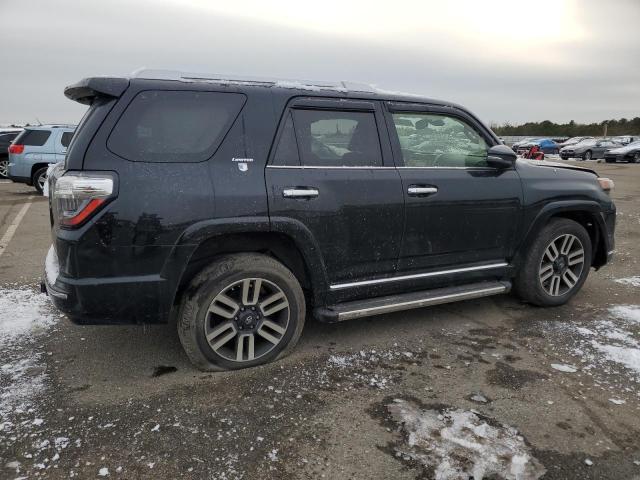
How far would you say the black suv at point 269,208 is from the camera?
289 cm

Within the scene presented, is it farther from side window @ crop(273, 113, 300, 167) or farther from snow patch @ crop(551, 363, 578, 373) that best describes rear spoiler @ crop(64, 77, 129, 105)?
snow patch @ crop(551, 363, 578, 373)

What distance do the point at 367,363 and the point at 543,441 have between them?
3.97ft

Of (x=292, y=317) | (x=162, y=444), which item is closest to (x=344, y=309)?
(x=292, y=317)

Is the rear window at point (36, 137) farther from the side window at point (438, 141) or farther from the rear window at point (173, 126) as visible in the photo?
the side window at point (438, 141)

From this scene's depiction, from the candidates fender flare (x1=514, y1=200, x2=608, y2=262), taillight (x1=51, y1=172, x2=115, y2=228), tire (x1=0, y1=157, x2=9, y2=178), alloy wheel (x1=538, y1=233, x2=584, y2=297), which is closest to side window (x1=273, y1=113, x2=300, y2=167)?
taillight (x1=51, y1=172, x2=115, y2=228)

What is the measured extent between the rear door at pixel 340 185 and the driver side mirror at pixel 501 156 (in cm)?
94

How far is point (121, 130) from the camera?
9.56ft

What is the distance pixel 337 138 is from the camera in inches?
139

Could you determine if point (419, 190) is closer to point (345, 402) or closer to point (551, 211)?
point (551, 211)

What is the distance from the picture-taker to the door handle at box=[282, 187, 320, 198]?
10.6 ft

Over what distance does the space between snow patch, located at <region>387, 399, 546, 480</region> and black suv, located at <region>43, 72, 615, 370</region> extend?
3.10 ft

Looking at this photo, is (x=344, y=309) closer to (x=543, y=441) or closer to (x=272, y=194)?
(x=272, y=194)

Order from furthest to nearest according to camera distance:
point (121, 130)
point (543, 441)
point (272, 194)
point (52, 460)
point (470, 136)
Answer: point (470, 136)
point (272, 194)
point (121, 130)
point (543, 441)
point (52, 460)

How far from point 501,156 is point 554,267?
1256mm
